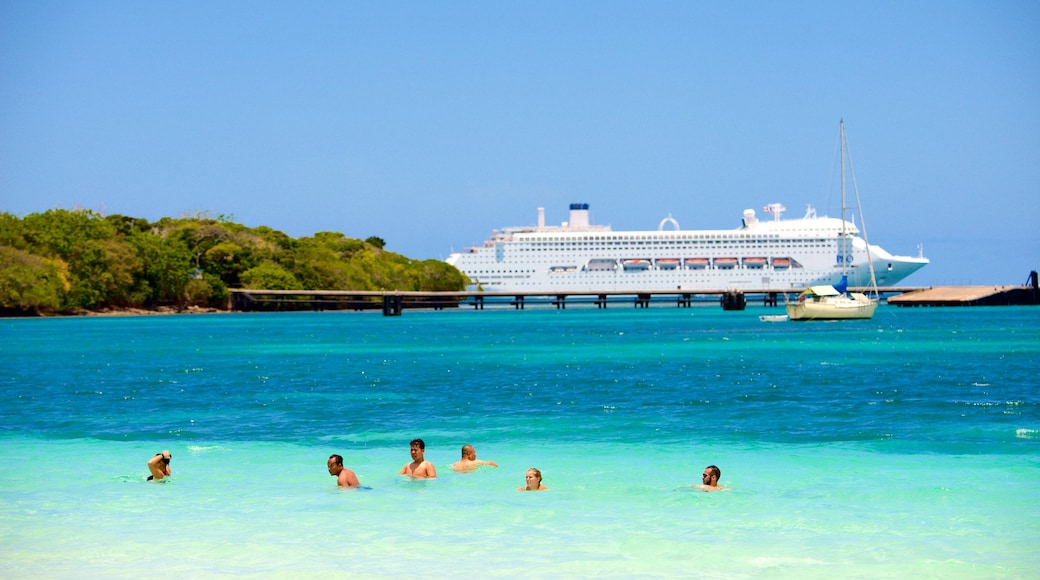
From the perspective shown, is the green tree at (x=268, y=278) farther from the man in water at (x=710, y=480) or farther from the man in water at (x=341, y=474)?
the man in water at (x=710, y=480)

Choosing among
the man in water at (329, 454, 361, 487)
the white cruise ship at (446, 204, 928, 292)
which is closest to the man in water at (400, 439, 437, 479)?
the man in water at (329, 454, 361, 487)

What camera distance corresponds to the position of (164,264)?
86.6m

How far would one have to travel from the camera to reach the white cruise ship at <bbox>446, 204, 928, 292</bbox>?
140125mm

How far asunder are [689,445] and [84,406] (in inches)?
501

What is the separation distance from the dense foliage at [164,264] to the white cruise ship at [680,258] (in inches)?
980

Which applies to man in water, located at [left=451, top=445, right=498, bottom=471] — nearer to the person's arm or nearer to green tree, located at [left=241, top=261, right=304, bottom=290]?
the person's arm

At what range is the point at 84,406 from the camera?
79.5 feet

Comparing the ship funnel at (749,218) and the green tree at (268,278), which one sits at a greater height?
the ship funnel at (749,218)

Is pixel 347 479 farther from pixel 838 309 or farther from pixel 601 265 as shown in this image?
pixel 601 265

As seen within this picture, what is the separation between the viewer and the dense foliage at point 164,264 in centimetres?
7794

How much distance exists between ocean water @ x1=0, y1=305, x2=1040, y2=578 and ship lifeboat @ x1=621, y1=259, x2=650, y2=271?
107105mm

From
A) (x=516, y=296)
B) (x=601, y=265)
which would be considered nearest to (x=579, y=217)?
(x=601, y=265)

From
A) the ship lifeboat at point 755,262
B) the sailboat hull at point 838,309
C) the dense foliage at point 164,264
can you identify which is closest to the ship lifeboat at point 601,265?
the ship lifeboat at point 755,262

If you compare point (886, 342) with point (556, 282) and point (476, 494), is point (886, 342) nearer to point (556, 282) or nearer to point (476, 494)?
point (476, 494)
